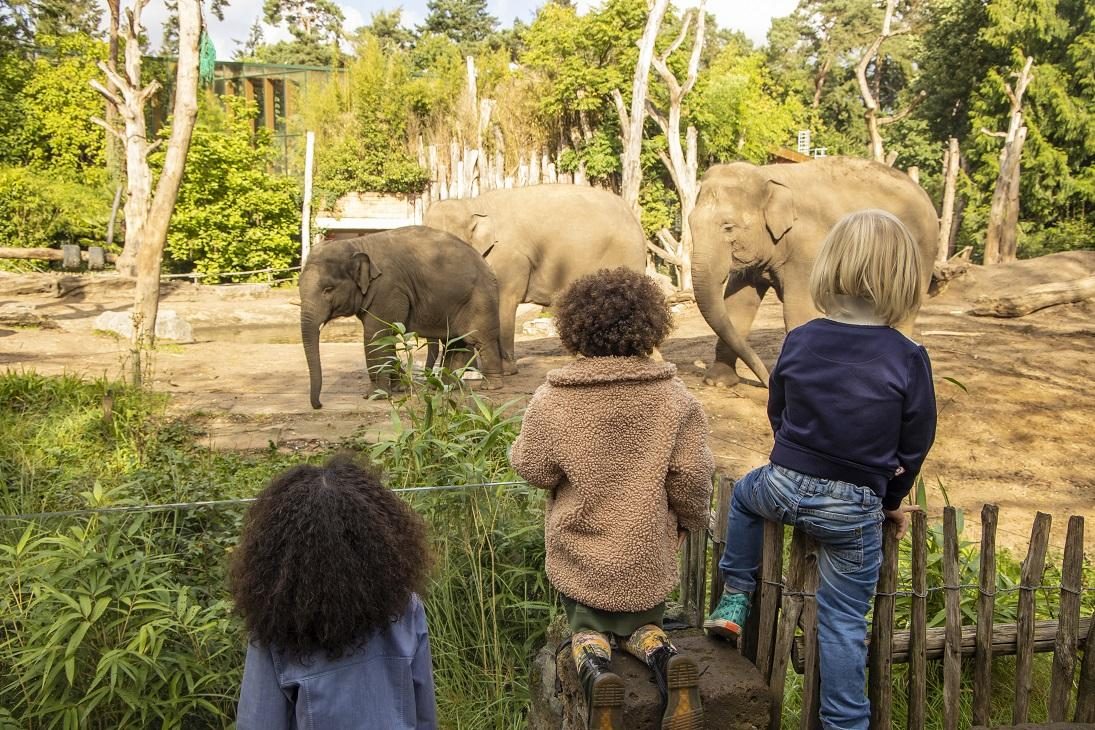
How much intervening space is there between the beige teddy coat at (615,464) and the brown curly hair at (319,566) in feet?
2.08

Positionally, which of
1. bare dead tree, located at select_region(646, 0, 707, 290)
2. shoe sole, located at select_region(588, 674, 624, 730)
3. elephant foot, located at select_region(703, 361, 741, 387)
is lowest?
elephant foot, located at select_region(703, 361, 741, 387)

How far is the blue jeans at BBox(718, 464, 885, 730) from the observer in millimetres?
2625

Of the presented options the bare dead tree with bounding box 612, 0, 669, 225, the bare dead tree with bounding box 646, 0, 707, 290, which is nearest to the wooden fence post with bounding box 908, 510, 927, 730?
the bare dead tree with bounding box 612, 0, 669, 225

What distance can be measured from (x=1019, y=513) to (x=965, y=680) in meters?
2.89

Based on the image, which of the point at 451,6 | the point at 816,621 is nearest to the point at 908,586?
the point at 816,621

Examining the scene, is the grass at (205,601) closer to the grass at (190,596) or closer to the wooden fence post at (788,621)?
the grass at (190,596)

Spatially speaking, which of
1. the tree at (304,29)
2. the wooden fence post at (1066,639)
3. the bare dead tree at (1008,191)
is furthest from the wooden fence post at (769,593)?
the tree at (304,29)

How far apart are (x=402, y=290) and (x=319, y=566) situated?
661cm

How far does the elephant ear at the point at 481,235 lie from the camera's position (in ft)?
33.5

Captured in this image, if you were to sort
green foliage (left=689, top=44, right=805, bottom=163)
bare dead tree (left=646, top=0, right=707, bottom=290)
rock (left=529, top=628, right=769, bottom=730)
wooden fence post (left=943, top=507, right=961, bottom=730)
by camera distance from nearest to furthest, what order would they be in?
rock (left=529, top=628, right=769, bottom=730) < wooden fence post (left=943, top=507, right=961, bottom=730) < bare dead tree (left=646, top=0, right=707, bottom=290) < green foliage (left=689, top=44, right=805, bottom=163)

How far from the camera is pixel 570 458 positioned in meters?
2.66

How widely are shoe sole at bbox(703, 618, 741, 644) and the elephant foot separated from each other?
622 centimetres

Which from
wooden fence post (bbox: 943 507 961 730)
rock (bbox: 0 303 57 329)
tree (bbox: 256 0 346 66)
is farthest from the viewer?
tree (bbox: 256 0 346 66)

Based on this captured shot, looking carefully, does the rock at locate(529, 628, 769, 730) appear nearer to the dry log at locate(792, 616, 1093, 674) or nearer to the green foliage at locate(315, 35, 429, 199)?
the dry log at locate(792, 616, 1093, 674)
